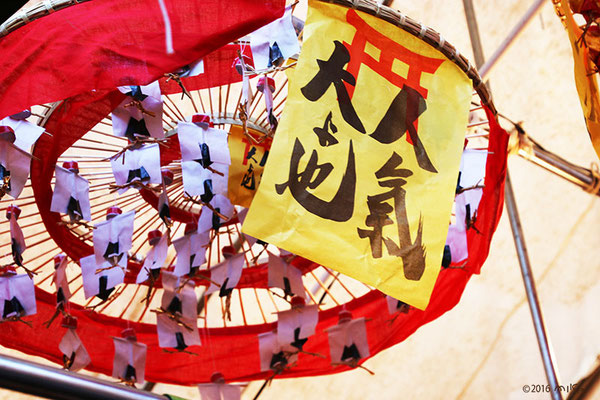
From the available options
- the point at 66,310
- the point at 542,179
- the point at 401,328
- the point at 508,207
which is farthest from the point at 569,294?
the point at 66,310

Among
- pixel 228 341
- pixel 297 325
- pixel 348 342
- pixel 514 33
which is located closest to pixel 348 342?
pixel 348 342

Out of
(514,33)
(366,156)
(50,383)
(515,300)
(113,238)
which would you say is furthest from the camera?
(515,300)

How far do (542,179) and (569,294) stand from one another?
0.50 m

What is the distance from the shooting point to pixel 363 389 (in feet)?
9.01

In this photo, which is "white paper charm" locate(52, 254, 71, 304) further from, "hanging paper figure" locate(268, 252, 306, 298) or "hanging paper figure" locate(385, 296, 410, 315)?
"hanging paper figure" locate(385, 296, 410, 315)

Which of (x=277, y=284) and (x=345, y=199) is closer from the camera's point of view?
(x=345, y=199)

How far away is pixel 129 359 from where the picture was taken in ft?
5.49

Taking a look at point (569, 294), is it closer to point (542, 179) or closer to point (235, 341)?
point (542, 179)

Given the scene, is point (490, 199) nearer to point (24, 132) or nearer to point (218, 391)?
point (218, 391)

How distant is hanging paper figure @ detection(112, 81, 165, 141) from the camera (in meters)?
1.34

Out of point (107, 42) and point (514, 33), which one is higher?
point (514, 33)

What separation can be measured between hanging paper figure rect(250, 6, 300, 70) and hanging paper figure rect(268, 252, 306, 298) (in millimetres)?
577

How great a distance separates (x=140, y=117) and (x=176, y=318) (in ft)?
1.80

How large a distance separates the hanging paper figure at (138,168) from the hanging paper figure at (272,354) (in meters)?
0.61
